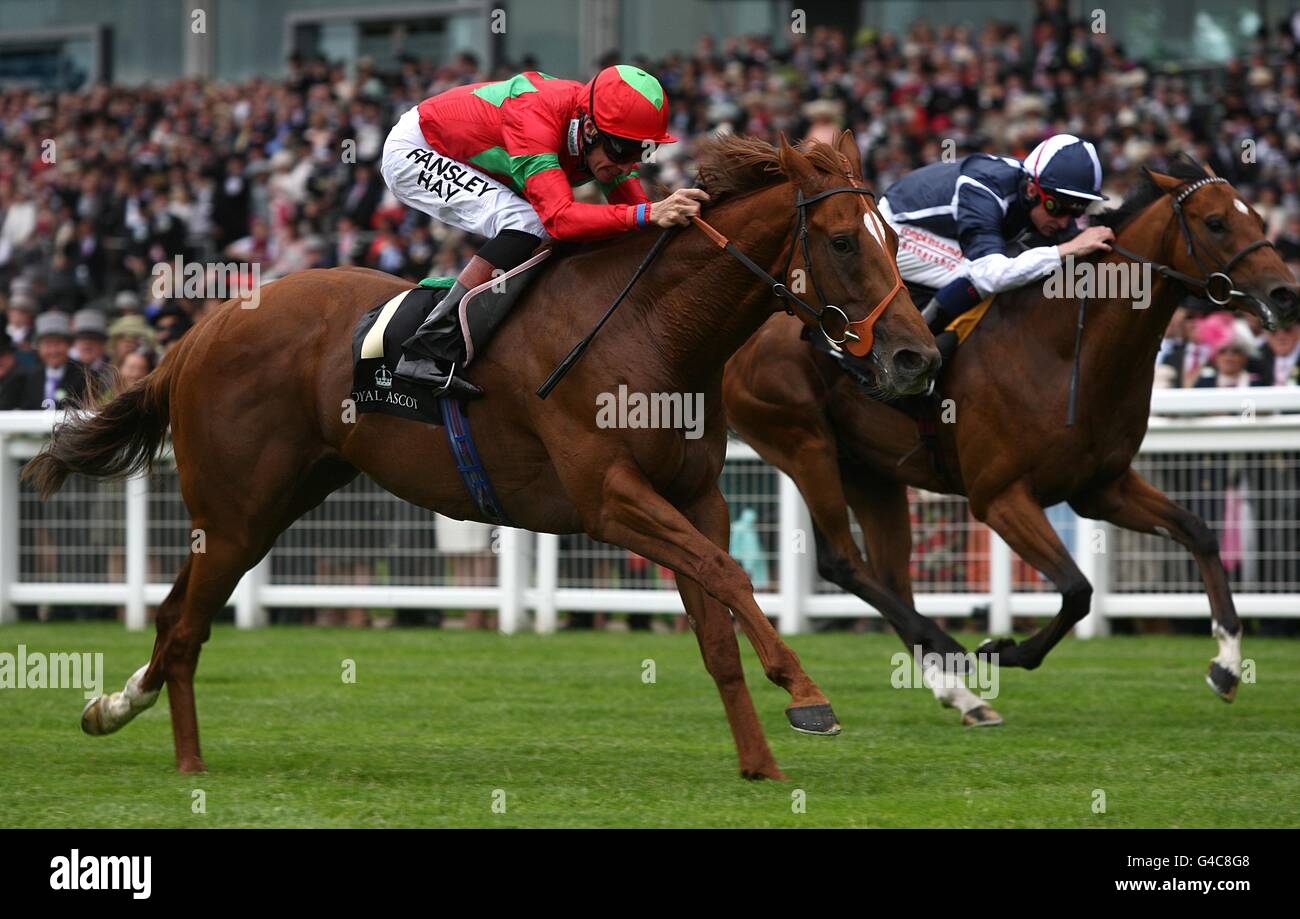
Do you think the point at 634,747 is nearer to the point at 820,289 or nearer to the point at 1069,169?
the point at 820,289

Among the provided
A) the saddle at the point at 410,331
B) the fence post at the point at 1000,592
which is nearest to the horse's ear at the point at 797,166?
the saddle at the point at 410,331

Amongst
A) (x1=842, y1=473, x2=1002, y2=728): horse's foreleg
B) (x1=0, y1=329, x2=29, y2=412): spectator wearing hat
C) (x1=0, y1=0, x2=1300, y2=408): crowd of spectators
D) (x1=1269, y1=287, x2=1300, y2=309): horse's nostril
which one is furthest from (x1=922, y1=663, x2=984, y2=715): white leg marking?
(x1=0, y1=329, x2=29, y2=412): spectator wearing hat

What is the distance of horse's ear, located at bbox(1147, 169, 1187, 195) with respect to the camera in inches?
265

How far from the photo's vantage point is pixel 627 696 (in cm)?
776

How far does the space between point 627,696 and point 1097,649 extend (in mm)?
2990

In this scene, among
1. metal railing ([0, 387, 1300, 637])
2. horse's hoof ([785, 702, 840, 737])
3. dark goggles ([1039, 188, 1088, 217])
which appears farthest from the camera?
metal railing ([0, 387, 1300, 637])

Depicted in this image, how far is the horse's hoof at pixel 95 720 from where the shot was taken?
5969 mm

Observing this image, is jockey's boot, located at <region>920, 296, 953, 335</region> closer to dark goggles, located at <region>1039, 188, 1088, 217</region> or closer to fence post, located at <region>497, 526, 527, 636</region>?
dark goggles, located at <region>1039, 188, 1088, 217</region>

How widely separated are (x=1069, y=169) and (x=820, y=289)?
2118mm

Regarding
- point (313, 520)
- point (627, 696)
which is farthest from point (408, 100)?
point (627, 696)

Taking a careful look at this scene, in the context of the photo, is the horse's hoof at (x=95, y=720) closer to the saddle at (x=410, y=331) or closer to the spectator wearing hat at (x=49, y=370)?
the saddle at (x=410, y=331)

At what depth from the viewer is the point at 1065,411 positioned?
6.60 metres

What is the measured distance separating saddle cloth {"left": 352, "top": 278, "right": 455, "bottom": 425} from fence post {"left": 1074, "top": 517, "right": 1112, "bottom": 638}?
193 inches

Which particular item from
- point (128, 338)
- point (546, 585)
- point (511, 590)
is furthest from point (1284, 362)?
point (128, 338)
